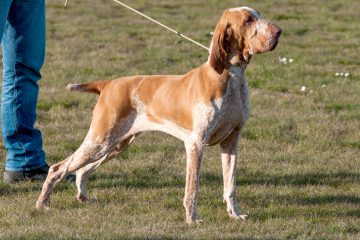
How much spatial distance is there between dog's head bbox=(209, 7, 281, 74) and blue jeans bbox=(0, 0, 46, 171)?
7.12ft

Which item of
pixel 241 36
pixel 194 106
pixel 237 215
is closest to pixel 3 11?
pixel 194 106

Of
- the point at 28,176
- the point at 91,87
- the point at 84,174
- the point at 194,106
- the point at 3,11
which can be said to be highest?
the point at 3,11

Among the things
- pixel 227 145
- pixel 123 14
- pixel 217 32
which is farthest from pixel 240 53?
pixel 123 14

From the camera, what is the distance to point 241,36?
20.6 ft

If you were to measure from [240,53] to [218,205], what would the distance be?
4.62 feet

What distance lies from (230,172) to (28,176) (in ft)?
6.82

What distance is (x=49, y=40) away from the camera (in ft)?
50.7

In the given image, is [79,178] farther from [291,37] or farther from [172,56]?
[291,37]

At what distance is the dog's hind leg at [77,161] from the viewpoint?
6902mm

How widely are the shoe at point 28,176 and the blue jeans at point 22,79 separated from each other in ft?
0.12

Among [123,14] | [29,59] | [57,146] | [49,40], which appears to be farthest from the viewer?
[123,14]

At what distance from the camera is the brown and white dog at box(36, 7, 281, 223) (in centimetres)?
628

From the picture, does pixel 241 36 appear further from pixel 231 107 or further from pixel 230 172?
pixel 230 172

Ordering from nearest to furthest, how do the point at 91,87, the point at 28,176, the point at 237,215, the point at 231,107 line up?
the point at 231,107
the point at 237,215
the point at 91,87
the point at 28,176
